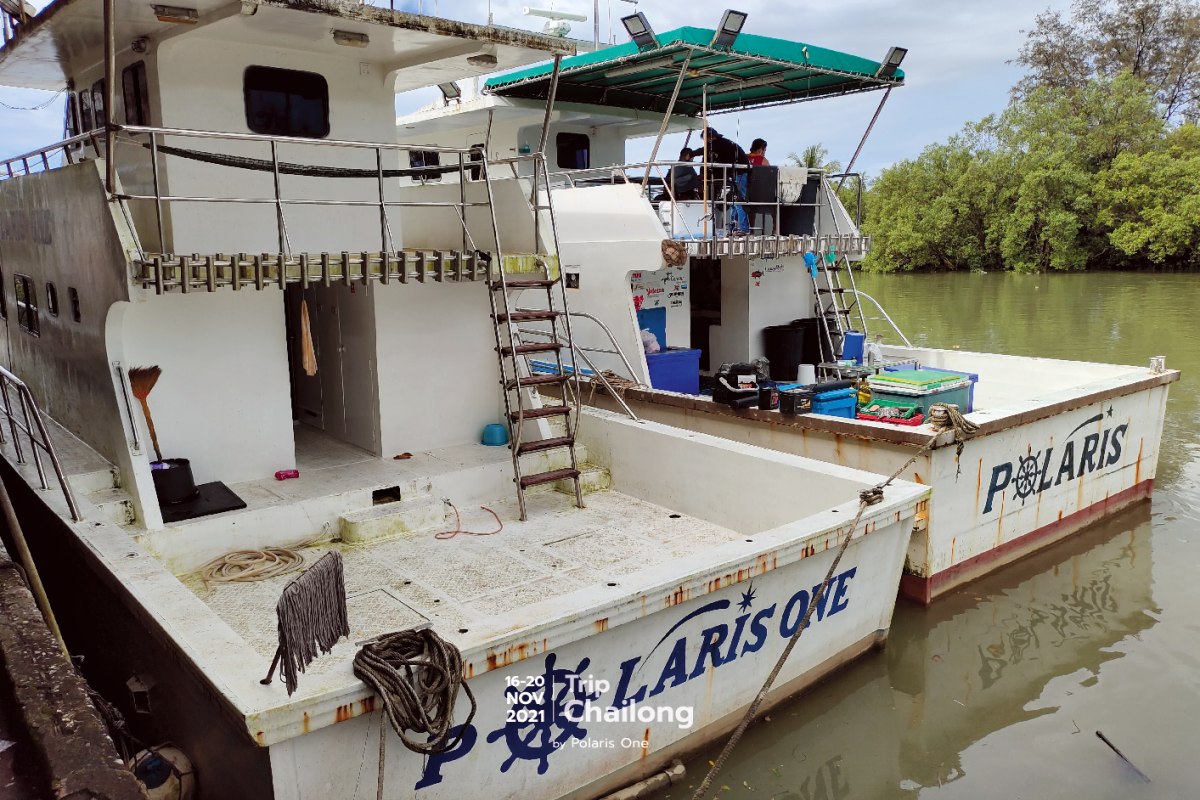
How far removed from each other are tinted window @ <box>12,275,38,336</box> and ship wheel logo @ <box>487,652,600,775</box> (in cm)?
661

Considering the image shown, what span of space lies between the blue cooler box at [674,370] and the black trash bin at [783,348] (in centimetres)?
184

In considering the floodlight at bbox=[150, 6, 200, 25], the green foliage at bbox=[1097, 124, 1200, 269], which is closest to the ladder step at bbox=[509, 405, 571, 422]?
the floodlight at bbox=[150, 6, 200, 25]

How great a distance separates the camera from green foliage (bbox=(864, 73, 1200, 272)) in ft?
118

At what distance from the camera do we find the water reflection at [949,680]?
511cm

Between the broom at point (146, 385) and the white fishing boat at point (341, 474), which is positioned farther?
the broom at point (146, 385)

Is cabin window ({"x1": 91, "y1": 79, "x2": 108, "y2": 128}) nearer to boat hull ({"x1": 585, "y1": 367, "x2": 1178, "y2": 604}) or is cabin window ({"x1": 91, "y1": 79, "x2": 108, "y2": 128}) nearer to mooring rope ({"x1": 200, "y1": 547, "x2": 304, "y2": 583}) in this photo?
mooring rope ({"x1": 200, "y1": 547, "x2": 304, "y2": 583})

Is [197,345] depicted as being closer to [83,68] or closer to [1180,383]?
[83,68]

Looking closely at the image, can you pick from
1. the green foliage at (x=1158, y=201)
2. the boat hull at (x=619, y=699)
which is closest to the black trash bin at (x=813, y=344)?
the boat hull at (x=619, y=699)

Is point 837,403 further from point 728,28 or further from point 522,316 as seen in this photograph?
point 728,28

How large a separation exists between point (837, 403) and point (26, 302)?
7.73m

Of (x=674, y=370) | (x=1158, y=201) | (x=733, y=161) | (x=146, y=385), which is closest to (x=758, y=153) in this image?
(x=733, y=161)

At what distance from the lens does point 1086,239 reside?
39.0 metres

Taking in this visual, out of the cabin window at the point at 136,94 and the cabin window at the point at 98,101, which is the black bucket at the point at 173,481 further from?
the cabin window at the point at 98,101

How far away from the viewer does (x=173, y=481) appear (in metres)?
6.32
